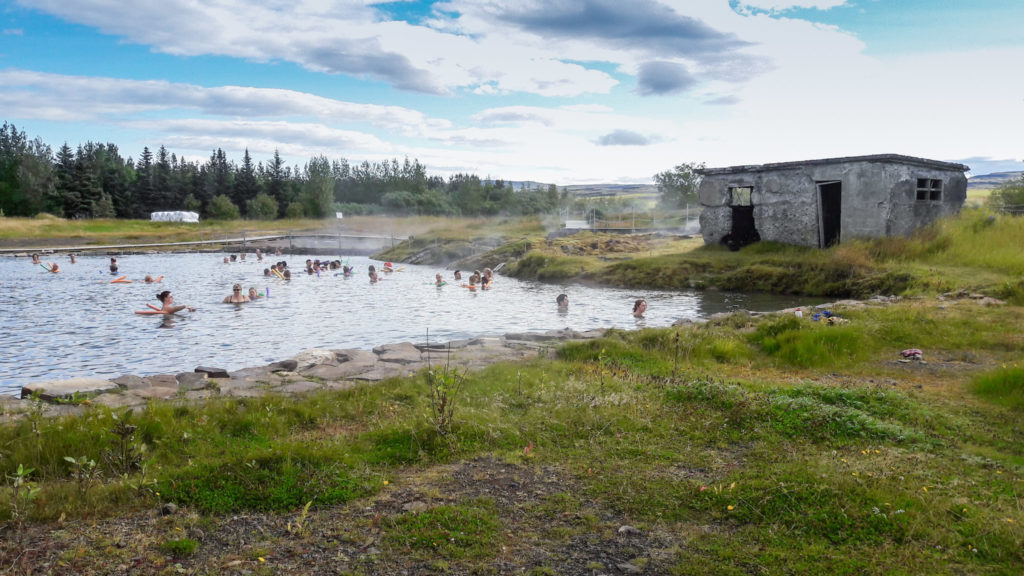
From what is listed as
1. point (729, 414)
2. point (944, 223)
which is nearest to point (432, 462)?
point (729, 414)

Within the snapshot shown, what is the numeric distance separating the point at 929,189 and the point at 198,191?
85.2 m

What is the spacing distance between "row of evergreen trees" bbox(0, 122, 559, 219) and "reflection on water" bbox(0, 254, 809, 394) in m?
50.7

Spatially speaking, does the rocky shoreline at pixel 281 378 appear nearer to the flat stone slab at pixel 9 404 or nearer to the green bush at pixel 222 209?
the flat stone slab at pixel 9 404

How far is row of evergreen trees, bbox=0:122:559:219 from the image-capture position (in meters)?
74.7

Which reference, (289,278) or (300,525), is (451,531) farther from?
(289,278)

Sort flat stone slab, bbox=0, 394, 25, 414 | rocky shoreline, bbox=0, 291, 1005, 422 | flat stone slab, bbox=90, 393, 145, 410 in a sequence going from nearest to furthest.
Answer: flat stone slab, bbox=0, 394, 25, 414
flat stone slab, bbox=90, 393, 145, 410
rocky shoreline, bbox=0, 291, 1005, 422

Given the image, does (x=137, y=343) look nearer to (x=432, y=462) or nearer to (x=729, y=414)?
(x=432, y=462)

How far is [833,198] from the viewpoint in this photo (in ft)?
85.6

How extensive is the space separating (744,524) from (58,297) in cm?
2765

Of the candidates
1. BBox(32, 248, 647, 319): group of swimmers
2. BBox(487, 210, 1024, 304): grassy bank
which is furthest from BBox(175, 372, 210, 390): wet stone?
BBox(487, 210, 1024, 304): grassy bank

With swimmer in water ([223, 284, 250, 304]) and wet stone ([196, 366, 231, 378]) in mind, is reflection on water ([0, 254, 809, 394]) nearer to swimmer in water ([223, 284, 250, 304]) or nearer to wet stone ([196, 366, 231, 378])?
swimmer in water ([223, 284, 250, 304])

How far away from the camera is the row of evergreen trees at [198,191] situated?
245ft

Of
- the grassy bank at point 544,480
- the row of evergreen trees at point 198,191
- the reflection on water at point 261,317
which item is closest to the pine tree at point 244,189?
the row of evergreen trees at point 198,191

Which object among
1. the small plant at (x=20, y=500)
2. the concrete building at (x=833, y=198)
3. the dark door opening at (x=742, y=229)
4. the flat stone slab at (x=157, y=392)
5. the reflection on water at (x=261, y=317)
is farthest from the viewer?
the dark door opening at (x=742, y=229)
